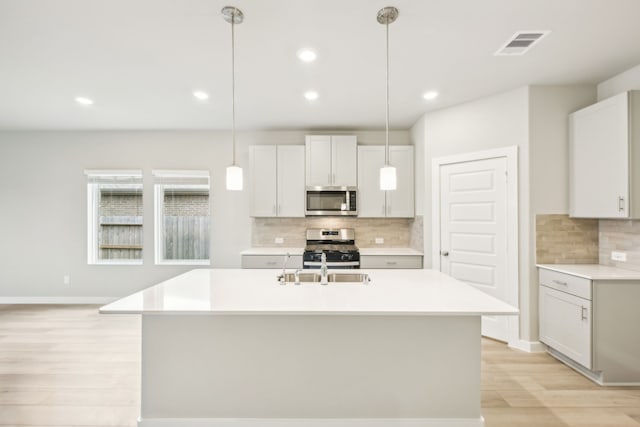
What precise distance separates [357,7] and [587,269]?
2.83 meters

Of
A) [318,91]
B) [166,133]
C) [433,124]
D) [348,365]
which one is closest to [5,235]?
[166,133]

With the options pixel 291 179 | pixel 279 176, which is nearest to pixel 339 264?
pixel 291 179

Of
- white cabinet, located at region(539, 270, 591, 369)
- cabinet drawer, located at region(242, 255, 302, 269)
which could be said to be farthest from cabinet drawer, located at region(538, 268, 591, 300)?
cabinet drawer, located at region(242, 255, 302, 269)

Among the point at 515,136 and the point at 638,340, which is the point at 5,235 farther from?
the point at 638,340

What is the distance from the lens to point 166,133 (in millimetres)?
4750

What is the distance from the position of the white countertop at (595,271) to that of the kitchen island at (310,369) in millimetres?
1300

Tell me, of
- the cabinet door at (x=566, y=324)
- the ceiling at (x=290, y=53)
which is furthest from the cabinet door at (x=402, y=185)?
the cabinet door at (x=566, y=324)

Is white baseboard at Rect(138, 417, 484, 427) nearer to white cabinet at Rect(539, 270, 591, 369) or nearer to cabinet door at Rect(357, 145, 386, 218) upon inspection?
white cabinet at Rect(539, 270, 591, 369)

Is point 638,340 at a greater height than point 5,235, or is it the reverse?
point 5,235

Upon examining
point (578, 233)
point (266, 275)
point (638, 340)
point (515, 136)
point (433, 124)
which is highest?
point (433, 124)

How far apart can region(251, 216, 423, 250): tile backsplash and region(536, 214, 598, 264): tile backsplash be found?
5.89ft

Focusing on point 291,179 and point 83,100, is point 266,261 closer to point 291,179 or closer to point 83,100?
point 291,179

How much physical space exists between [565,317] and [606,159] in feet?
4.54

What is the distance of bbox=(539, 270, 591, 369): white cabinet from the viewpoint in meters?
2.54
